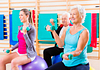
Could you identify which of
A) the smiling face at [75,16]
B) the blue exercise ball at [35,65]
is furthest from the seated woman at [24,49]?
the smiling face at [75,16]

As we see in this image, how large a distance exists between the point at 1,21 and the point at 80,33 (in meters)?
3.39

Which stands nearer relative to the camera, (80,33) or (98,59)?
(80,33)

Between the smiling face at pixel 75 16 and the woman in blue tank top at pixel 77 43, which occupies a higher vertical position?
the smiling face at pixel 75 16

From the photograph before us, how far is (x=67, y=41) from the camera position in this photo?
150cm

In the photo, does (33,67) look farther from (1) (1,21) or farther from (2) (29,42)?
(1) (1,21)

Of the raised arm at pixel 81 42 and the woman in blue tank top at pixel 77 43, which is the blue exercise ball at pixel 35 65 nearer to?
the woman in blue tank top at pixel 77 43

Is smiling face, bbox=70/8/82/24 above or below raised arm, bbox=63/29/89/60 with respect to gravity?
above

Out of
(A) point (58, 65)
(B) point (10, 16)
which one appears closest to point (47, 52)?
(A) point (58, 65)

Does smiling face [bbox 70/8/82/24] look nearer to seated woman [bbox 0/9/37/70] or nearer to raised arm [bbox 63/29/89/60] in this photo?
raised arm [bbox 63/29/89/60]

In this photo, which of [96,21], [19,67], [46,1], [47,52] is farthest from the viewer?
[46,1]

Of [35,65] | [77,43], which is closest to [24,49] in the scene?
[35,65]

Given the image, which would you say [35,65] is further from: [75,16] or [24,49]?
[75,16]

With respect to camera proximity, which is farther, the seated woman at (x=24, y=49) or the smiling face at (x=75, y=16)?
the seated woman at (x=24, y=49)

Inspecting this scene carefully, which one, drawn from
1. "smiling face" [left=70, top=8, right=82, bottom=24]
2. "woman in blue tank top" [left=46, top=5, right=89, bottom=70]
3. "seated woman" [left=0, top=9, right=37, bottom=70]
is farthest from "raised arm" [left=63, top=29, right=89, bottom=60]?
"seated woman" [left=0, top=9, right=37, bottom=70]
